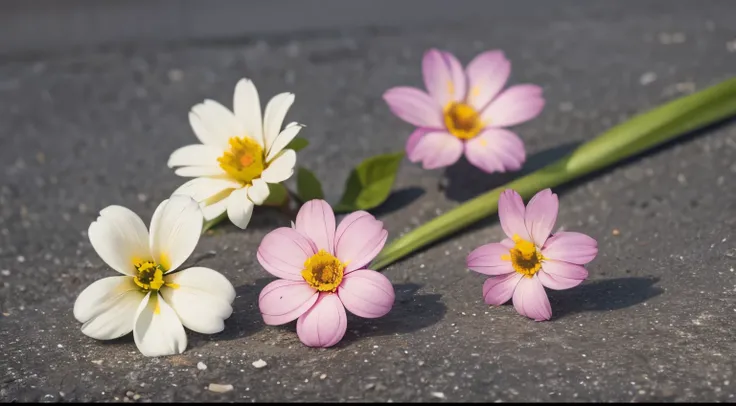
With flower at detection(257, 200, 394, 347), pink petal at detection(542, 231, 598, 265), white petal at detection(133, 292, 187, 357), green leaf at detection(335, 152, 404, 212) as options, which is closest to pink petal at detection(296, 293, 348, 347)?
flower at detection(257, 200, 394, 347)

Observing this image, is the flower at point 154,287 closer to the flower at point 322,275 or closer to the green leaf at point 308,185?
the flower at point 322,275

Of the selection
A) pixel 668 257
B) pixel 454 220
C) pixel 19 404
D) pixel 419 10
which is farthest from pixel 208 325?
pixel 419 10

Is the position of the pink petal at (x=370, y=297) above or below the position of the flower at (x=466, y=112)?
below

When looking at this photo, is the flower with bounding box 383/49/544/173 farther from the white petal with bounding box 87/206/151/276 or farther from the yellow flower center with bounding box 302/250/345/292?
the white petal with bounding box 87/206/151/276

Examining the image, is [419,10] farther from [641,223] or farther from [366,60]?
[641,223]

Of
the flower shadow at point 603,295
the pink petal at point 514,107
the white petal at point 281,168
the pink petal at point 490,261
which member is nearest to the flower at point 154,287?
the white petal at point 281,168

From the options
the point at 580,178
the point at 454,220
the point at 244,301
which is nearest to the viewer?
the point at 244,301
